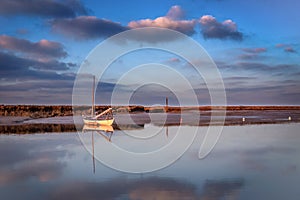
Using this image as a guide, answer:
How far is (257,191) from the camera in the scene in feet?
26.1

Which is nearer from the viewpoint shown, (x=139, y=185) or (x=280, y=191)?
(x=280, y=191)

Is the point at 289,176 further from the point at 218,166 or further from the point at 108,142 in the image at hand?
the point at 108,142

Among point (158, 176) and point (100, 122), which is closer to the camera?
point (158, 176)

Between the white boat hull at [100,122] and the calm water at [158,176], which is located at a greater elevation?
the white boat hull at [100,122]

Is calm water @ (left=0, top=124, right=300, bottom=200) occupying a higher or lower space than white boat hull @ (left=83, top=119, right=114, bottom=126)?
lower

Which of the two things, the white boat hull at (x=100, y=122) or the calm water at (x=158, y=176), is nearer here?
the calm water at (x=158, y=176)

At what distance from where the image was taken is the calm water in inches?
305

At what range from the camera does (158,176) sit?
964 centimetres

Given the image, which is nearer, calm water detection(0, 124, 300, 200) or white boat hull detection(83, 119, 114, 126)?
calm water detection(0, 124, 300, 200)

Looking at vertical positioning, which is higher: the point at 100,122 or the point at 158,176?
the point at 100,122

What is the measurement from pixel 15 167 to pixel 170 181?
5.36 m

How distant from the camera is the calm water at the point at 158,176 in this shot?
7754 millimetres

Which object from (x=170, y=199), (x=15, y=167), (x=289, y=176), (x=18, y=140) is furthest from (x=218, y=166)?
(x=18, y=140)

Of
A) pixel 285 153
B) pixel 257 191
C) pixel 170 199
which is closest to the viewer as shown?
pixel 170 199
